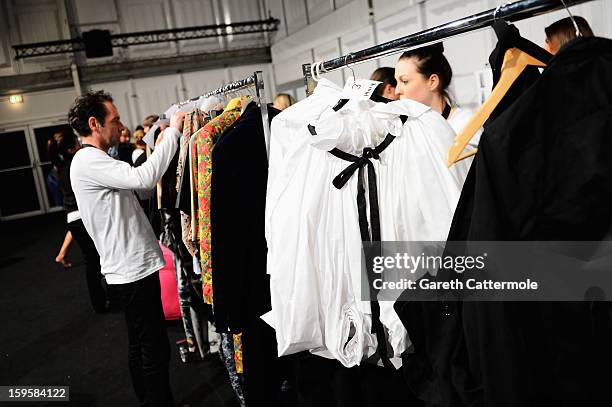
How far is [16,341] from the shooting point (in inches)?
145

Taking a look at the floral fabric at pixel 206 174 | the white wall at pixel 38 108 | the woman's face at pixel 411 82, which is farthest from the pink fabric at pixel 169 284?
the white wall at pixel 38 108

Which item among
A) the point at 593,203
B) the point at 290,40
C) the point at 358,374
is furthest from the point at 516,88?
the point at 290,40

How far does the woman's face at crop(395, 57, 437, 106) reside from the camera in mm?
1729

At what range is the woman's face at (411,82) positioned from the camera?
173cm

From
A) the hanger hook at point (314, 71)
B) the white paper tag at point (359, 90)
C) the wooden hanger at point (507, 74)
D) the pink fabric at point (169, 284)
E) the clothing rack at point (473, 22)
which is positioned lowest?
the pink fabric at point (169, 284)

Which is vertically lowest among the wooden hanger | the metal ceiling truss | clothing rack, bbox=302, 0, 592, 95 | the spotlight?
the wooden hanger

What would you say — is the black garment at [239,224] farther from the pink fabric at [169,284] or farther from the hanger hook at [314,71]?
the pink fabric at [169,284]

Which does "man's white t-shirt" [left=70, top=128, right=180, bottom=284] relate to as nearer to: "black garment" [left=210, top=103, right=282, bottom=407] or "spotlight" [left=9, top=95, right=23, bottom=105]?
"black garment" [left=210, top=103, right=282, bottom=407]

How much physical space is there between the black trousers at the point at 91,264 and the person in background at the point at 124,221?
6.32 ft

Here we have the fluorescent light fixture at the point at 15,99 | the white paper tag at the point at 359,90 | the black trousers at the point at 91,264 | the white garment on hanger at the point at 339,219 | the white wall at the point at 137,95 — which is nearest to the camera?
the white garment on hanger at the point at 339,219

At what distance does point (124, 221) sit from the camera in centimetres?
214

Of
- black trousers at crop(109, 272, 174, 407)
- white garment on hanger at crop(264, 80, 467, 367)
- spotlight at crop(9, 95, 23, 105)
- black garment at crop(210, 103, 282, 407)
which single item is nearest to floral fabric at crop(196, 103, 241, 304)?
black garment at crop(210, 103, 282, 407)

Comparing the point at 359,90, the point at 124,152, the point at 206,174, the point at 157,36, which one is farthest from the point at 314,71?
the point at 157,36

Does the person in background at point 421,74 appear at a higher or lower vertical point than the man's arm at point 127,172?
higher
